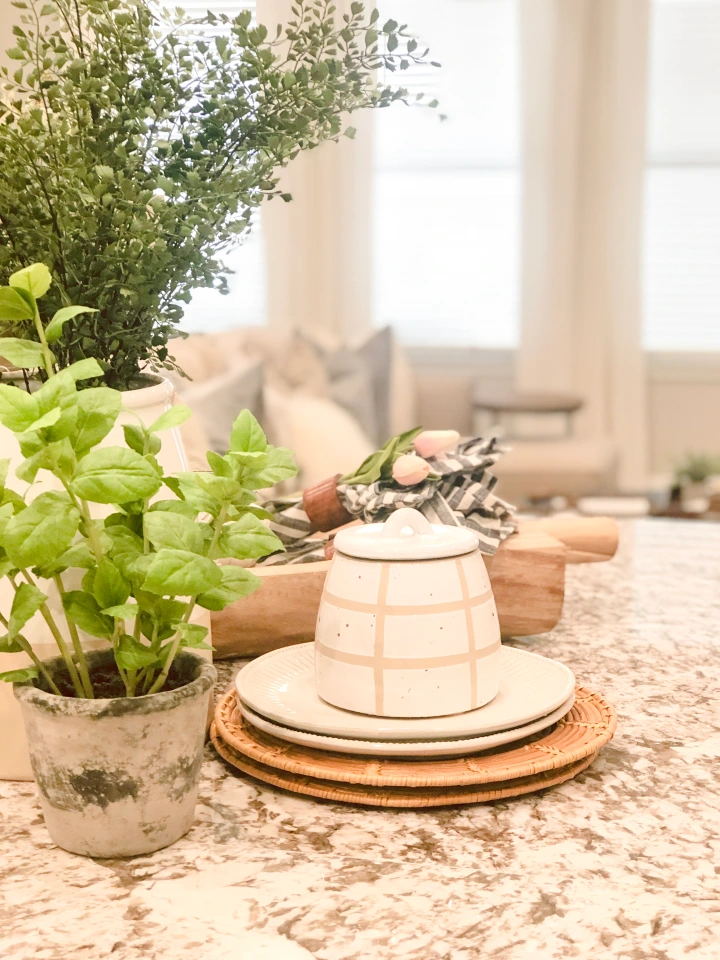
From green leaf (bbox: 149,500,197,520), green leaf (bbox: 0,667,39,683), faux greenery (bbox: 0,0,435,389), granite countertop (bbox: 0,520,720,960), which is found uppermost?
faux greenery (bbox: 0,0,435,389)

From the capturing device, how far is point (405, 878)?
1.69 feet

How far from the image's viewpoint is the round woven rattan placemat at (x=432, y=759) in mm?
583

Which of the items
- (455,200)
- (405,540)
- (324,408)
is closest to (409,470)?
(405,540)

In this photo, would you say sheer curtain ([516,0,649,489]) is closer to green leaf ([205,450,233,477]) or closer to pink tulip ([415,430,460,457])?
pink tulip ([415,430,460,457])

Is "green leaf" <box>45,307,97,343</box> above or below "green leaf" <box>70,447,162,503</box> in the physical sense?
above

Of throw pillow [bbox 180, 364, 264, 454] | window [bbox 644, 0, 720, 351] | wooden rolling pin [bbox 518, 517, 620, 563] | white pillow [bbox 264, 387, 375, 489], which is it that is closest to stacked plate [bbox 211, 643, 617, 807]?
wooden rolling pin [bbox 518, 517, 620, 563]

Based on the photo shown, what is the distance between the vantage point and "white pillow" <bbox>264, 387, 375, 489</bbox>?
3.25 meters

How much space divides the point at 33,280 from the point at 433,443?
0.44 metres

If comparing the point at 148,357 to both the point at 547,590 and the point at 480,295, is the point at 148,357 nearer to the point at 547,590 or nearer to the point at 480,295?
the point at 547,590

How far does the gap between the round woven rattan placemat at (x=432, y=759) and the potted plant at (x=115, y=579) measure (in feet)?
0.27

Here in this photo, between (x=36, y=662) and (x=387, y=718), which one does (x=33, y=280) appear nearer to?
(x=36, y=662)

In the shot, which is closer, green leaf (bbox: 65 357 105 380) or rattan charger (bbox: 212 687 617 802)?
green leaf (bbox: 65 357 105 380)

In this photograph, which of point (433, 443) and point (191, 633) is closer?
point (191, 633)

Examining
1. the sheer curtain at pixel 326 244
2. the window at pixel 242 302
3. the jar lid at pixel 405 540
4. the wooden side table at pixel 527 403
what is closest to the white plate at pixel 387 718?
Answer: the jar lid at pixel 405 540
